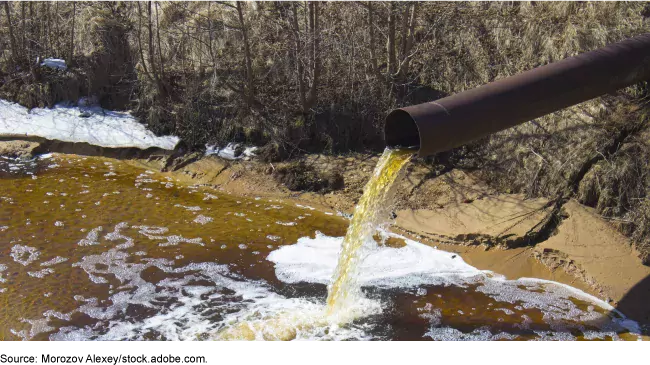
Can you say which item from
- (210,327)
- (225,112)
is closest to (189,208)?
(225,112)

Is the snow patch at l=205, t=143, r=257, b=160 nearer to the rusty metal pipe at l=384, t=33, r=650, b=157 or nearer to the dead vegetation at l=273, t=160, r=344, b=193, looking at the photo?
the dead vegetation at l=273, t=160, r=344, b=193

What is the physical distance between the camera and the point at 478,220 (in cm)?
698

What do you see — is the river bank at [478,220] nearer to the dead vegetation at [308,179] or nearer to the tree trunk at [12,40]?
the dead vegetation at [308,179]

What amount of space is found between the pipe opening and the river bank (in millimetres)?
1782

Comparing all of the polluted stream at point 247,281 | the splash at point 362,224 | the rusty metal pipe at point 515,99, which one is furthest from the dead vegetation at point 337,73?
the splash at point 362,224

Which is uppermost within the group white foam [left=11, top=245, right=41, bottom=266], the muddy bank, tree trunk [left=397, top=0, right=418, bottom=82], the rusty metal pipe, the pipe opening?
tree trunk [left=397, top=0, right=418, bottom=82]

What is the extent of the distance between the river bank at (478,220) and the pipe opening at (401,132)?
70.2 inches

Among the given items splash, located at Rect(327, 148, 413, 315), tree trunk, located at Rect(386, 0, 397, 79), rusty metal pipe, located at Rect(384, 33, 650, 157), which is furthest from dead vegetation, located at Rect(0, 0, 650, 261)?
splash, located at Rect(327, 148, 413, 315)

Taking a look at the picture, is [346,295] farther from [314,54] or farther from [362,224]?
[314,54]

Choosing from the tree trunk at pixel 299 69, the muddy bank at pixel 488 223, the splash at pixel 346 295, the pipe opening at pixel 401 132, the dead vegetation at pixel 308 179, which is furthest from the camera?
the tree trunk at pixel 299 69

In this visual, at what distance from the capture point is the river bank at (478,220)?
600 centimetres

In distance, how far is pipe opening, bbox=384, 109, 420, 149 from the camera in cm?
545

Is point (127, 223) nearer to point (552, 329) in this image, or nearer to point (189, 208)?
point (189, 208)

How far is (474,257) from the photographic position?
6531mm
